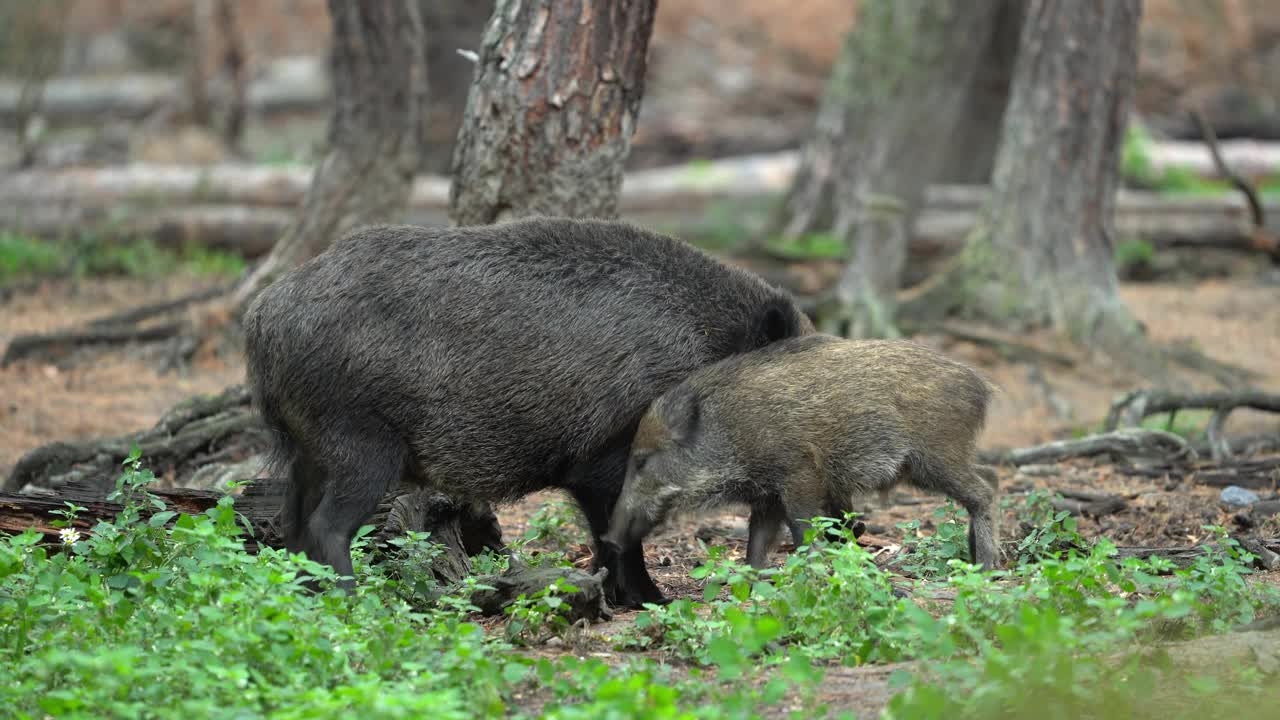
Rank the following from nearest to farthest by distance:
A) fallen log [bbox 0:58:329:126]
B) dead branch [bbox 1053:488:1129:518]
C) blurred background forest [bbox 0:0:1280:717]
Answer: blurred background forest [bbox 0:0:1280:717] → dead branch [bbox 1053:488:1129:518] → fallen log [bbox 0:58:329:126]

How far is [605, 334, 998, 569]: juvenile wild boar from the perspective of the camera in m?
5.30

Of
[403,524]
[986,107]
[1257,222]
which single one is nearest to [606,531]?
[403,524]

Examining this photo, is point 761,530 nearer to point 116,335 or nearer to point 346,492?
point 346,492

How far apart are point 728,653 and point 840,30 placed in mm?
18391

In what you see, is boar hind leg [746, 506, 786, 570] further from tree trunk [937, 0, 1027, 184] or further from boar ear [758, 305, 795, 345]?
tree trunk [937, 0, 1027, 184]

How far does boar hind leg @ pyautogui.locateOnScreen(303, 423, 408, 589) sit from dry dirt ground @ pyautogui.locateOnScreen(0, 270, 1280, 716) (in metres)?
0.94

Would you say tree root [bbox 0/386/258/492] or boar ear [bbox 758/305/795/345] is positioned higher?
boar ear [bbox 758/305/795/345]

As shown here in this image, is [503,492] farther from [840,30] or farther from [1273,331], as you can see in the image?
[840,30]

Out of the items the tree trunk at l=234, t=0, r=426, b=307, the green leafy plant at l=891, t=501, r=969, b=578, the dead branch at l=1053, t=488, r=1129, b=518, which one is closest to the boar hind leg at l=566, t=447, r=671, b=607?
the green leafy plant at l=891, t=501, r=969, b=578

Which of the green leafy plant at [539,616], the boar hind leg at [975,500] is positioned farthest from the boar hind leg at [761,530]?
the green leafy plant at [539,616]

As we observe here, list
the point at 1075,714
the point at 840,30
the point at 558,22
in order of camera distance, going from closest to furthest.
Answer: the point at 1075,714 → the point at 558,22 → the point at 840,30

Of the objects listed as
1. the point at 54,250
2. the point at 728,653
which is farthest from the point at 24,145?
the point at 728,653

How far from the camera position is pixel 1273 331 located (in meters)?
11.4

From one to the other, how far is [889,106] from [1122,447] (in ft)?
19.6
